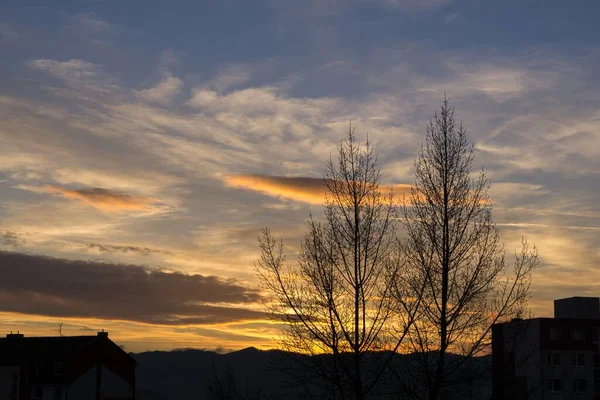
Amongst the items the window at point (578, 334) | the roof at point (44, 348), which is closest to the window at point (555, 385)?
the window at point (578, 334)

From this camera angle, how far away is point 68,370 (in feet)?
293

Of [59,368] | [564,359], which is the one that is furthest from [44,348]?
[564,359]

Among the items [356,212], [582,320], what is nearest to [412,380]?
[356,212]

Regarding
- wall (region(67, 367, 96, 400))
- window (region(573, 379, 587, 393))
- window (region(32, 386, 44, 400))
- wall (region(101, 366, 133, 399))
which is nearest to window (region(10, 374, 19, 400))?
window (region(32, 386, 44, 400))

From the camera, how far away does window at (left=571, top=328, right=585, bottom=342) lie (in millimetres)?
96312

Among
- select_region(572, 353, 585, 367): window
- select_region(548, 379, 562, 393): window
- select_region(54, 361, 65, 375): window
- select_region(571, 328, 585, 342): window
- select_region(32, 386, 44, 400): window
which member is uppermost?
select_region(571, 328, 585, 342): window

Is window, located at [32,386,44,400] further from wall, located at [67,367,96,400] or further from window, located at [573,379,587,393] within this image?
window, located at [573,379,587,393]

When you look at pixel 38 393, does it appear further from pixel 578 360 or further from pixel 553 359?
pixel 578 360

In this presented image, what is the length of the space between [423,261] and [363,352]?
128 inches

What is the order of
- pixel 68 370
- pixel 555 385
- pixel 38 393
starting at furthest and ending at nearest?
pixel 555 385 → pixel 38 393 → pixel 68 370

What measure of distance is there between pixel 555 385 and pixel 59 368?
61.8 meters

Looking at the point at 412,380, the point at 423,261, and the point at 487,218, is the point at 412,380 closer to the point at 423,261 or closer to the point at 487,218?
the point at 423,261

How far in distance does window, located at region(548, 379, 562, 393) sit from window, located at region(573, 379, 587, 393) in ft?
6.53

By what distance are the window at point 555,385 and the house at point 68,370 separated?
52936mm
